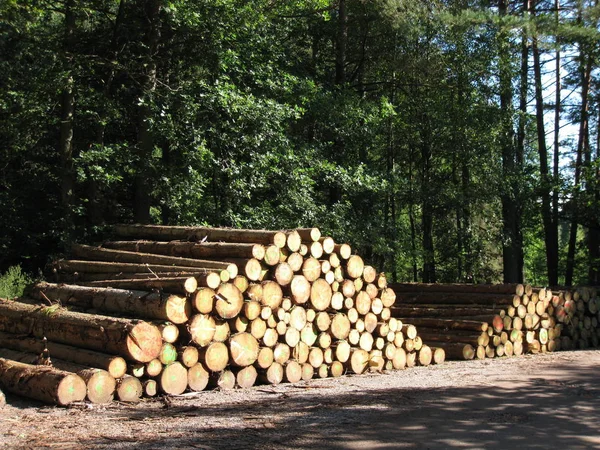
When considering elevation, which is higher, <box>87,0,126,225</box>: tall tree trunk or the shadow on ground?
<box>87,0,126,225</box>: tall tree trunk

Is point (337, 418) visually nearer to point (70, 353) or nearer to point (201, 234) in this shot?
point (70, 353)

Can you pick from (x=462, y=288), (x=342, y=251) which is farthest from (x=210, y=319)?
(x=462, y=288)

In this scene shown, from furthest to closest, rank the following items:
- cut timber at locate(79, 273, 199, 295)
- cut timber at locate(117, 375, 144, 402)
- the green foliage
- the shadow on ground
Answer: the green foliage, cut timber at locate(79, 273, 199, 295), cut timber at locate(117, 375, 144, 402), the shadow on ground

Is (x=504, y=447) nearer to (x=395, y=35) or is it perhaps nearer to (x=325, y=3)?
(x=325, y=3)

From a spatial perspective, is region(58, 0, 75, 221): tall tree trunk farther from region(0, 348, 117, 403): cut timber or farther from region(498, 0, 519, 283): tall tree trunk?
region(498, 0, 519, 283): tall tree trunk

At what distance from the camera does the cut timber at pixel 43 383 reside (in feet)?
21.4

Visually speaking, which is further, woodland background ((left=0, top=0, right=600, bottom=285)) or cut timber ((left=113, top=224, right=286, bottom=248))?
woodland background ((left=0, top=0, right=600, bottom=285))

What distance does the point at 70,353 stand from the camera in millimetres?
7418

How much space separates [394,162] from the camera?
80.0 ft

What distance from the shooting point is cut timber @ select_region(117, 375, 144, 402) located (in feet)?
22.5

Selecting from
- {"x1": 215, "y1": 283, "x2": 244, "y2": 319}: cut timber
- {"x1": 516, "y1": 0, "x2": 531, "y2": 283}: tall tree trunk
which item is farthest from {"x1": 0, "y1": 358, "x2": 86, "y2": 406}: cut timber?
{"x1": 516, "y1": 0, "x2": 531, "y2": 283}: tall tree trunk

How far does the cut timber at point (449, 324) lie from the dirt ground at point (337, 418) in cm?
315

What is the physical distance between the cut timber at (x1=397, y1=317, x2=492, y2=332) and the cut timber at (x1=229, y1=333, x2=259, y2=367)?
5174mm

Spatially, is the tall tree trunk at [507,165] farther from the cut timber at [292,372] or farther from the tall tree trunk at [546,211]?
the cut timber at [292,372]
